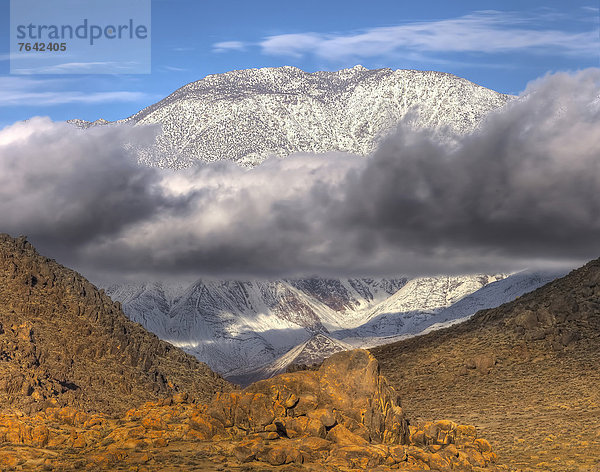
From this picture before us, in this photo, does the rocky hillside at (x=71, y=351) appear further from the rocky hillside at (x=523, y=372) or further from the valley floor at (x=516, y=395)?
the valley floor at (x=516, y=395)

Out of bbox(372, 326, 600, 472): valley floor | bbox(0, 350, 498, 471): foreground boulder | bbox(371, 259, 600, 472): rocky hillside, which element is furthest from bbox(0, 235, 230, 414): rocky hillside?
bbox(0, 350, 498, 471): foreground boulder

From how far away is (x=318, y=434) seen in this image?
57.5 meters

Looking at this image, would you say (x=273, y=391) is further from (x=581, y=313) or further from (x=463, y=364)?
(x=581, y=313)

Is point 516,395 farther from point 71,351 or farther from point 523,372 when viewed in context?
point 71,351

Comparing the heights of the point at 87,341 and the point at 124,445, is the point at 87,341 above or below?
above

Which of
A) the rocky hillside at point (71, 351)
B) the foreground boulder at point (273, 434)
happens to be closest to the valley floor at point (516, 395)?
the foreground boulder at point (273, 434)

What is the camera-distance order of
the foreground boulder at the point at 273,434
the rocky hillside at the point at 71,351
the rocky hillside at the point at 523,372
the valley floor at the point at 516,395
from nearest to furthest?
the foreground boulder at the point at 273,434 < the valley floor at the point at 516,395 < the rocky hillside at the point at 523,372 < the rocky hillside at the point at 71,351

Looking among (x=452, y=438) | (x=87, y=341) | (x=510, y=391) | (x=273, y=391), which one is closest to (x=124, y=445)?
(x=273, y=391)

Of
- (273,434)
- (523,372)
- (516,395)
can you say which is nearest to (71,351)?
(523,372)

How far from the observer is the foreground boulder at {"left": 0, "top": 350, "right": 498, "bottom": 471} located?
54031 millimetres

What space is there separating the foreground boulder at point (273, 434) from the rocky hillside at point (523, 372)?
49.1 ft

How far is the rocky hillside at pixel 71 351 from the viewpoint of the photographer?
12688 cm

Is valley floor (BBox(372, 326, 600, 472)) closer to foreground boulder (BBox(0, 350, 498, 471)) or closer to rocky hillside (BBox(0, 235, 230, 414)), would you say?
foreground boulder (BBox(0, 350, 498, 471))

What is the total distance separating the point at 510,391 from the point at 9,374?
66698 mm
